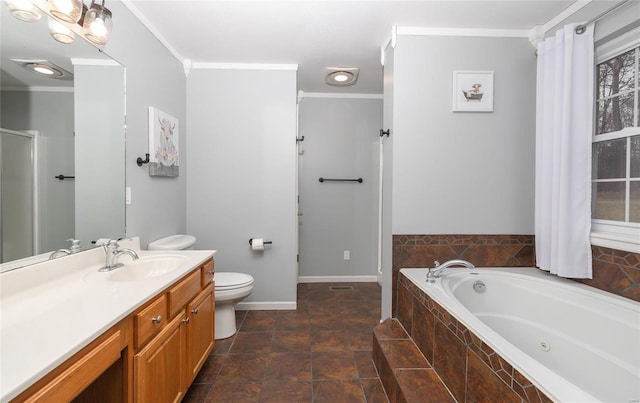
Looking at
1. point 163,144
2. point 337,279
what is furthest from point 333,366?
point 163,144

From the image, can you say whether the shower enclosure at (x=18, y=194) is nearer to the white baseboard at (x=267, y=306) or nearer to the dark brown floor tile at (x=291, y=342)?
the dark brown floor tile at (x=291, y=342)

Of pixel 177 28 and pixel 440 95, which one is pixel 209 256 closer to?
pixel 177 28

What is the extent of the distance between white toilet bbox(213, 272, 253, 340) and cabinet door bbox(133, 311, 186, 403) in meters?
0.73

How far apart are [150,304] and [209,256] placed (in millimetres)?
660

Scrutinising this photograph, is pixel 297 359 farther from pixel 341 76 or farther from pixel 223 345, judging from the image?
pixel 341 76

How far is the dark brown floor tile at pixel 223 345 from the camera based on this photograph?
2158 mm

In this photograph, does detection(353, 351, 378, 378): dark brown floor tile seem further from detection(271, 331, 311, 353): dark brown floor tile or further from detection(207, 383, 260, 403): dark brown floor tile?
detection(207, 383, 260, 403): dark brown floor tile

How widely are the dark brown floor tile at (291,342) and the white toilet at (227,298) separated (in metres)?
0.39

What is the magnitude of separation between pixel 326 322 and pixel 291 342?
0.45m

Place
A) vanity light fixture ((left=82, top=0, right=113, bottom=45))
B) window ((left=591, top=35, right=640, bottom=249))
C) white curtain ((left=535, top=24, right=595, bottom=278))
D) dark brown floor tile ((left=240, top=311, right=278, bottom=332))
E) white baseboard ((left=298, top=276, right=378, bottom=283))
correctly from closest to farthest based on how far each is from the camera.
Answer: vanity light fixture ((left=82, top=0, right=113, bottom=45)), window ((left=591, top=35, right=640, bottom=249)), white curtain ((left=535, top=24, right=595, bottom=278)), dark brown floor tile ((left=240, top=311, right=278, bottom=332)), white baseboard ((left=298, top=276, right=378, bottom=283))

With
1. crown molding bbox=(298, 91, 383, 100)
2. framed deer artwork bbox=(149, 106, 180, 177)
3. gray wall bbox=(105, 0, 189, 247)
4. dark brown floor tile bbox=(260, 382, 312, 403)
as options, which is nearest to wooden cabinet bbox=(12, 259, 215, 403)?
dark brown floor tile bbox=(260, 382, 312, 403)

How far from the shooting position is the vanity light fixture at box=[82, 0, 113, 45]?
57.3 inches

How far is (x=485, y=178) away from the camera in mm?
2215

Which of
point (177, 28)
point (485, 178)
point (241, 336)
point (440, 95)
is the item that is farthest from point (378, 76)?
point (241, 336)
